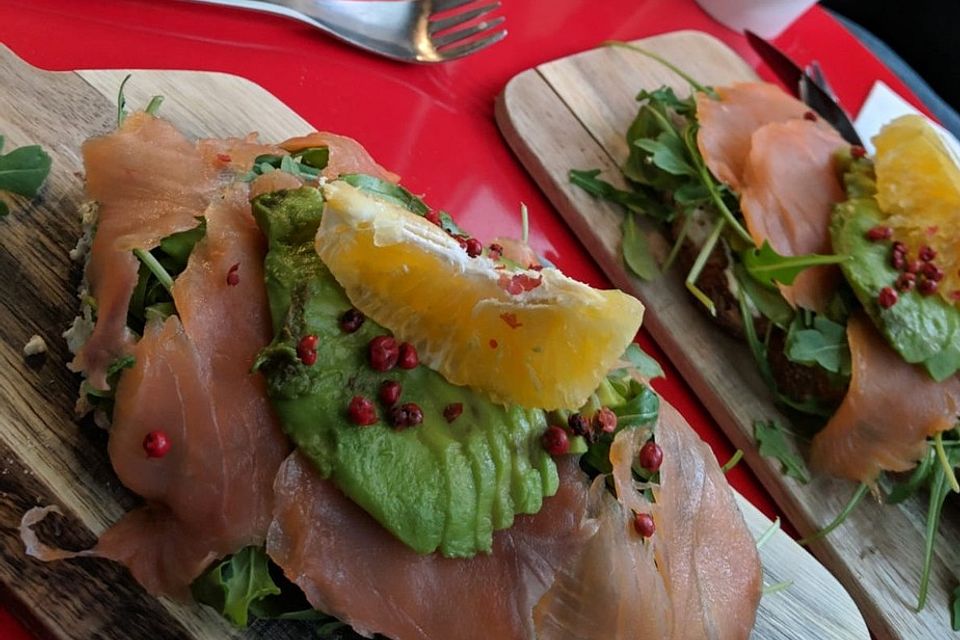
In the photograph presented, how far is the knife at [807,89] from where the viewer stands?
9.62 ft

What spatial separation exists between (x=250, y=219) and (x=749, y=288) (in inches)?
58.7

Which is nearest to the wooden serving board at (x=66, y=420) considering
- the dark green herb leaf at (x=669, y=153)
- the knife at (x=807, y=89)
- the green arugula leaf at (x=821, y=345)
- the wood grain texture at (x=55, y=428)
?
the wood grain texture at (x=55, y=428)

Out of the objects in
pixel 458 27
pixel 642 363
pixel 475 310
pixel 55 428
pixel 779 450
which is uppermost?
pixel 475 310

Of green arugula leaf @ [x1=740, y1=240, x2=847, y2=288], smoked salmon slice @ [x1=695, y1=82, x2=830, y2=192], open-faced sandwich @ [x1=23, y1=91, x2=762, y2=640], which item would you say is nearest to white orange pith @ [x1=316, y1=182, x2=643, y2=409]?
open-faced sandwich @ [x1=23, y1=91, x2=762, y2=640]

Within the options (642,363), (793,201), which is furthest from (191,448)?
(793,201)

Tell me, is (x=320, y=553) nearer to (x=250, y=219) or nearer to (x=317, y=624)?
(x=317, y=624)

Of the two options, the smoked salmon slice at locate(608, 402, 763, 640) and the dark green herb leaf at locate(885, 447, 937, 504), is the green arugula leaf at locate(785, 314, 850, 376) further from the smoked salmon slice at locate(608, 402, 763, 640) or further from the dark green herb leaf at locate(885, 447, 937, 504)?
the smoked salmon slice at locate(608, 402, 763, 640)

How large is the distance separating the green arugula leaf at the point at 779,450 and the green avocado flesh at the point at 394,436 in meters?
1.15

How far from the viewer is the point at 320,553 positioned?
→ 1.35 m

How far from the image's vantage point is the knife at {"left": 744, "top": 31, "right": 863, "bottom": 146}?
293 centimetres

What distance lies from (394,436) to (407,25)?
1.70m

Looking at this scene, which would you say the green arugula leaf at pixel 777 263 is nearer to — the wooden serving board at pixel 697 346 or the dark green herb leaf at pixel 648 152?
the wooden serving board at pixel 697 346

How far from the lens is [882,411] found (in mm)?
2322

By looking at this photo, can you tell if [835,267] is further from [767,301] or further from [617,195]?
[617,195]
